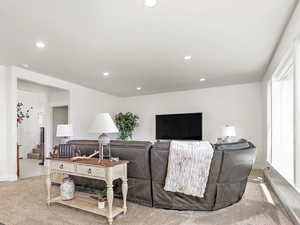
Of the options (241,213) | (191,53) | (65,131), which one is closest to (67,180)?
(65,131)

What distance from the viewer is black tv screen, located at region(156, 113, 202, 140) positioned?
620 cm

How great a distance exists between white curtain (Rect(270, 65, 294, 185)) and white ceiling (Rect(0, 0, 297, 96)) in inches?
23.1

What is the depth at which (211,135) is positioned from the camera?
6156mm

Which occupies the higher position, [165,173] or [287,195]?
[165,173]

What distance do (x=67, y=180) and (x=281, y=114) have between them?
447 centimetres

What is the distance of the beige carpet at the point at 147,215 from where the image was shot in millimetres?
→ 2282

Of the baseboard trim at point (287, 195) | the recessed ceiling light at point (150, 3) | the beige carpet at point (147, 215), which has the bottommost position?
the beige carpet at point (147, 215)

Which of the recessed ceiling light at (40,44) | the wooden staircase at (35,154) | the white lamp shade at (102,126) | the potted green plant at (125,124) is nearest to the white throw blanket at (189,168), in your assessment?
the white lamp shade at (102,126)

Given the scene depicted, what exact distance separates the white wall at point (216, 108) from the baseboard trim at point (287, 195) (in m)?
2.17

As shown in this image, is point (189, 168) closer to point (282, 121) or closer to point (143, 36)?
point (143, 36)

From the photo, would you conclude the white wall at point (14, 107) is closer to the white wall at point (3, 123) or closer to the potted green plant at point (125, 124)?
the white wall at point (3, 123)

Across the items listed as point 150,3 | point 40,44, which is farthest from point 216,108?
point 40,44

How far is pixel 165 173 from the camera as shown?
2588 mm

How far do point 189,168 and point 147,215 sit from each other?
2.68ft
